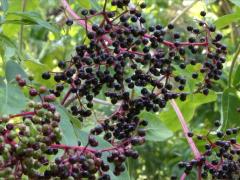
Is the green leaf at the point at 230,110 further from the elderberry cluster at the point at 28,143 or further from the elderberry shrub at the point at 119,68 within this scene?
the elderberry cluster at the point at 28,143

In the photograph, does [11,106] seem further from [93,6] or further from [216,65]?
[216,65]

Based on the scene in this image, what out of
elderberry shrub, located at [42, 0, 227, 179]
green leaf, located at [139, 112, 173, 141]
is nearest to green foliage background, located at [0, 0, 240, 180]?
green leaf, located at [139, 112, 173, 141]

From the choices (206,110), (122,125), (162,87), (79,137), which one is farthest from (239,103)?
(206,110)

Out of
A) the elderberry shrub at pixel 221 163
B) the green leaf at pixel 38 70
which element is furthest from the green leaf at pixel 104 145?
the green leaf at pixel 38 70

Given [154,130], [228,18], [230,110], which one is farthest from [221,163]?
[228,18]

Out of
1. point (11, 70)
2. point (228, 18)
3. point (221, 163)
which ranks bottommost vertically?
point (221, 163)

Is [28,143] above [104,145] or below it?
above

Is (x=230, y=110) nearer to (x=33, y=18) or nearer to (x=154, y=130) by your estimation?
(x=154, y=130)
